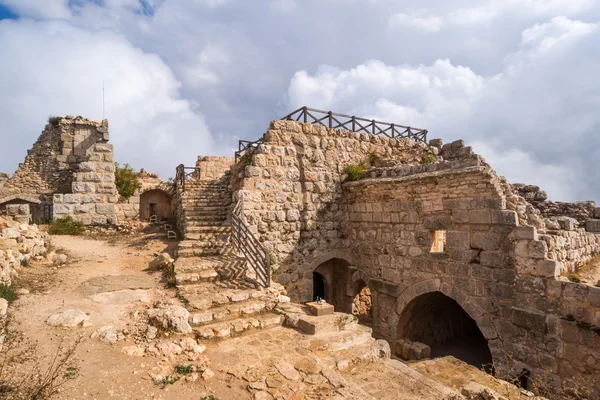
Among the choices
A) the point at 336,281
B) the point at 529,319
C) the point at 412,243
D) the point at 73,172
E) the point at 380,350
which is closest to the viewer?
the point at 380,350

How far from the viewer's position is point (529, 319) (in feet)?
21.0

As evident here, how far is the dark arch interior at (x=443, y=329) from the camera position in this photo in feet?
30.6

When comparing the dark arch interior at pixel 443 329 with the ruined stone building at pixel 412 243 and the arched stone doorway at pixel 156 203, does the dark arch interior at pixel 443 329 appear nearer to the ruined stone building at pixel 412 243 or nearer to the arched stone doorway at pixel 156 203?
the ruined stone building at pixel 412 243

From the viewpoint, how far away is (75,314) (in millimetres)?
4719

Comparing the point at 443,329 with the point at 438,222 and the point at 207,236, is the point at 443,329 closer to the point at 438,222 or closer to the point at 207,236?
the point at 438,222

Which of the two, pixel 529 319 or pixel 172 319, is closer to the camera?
pixel 172 319

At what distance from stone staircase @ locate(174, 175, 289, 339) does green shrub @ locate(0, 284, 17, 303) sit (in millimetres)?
2481

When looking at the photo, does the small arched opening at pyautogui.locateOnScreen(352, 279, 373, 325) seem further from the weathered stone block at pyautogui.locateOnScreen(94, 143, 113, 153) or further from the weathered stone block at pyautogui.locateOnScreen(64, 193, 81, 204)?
the weathered stone block at pyautogui.locateOnScreen(94, 143, 113, 153)

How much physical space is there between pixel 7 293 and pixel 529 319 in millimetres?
9171

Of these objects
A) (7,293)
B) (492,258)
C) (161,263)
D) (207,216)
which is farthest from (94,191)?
(492,258)

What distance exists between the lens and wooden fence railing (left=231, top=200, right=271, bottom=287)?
6927 millimetres

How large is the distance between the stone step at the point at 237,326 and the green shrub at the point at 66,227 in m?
7.84

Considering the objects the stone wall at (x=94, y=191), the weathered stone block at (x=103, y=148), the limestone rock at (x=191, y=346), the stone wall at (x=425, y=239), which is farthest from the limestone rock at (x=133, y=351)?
the weathered stone block at (x=103, y=148)

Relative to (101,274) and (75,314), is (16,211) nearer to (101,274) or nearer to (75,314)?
(101,274)
